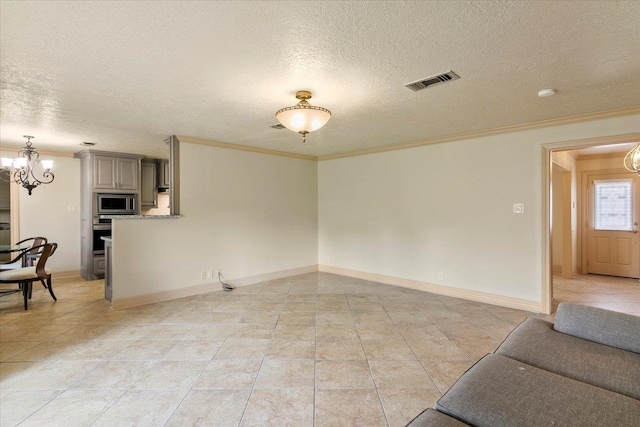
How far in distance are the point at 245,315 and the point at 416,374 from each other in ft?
7.21

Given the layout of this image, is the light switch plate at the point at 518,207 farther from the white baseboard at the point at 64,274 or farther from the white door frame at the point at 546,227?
the white baseboard at the point at 64,274

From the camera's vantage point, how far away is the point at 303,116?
2832mm

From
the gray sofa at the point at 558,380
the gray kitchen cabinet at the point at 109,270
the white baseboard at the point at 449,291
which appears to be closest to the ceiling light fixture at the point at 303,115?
the gray sofa at the point at 558,380

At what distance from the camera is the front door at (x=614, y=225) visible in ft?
19.7

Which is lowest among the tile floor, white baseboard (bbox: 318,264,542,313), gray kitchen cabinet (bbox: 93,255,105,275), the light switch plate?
the tile floor

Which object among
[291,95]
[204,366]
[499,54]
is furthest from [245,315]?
[499,54]

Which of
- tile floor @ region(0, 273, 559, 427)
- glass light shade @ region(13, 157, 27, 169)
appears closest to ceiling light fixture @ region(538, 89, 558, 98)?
tile floor @ region(0, 273, 559, 427)

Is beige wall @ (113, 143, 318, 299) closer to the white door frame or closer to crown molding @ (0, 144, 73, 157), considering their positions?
crown molding @ (0, 144, 73, 157)

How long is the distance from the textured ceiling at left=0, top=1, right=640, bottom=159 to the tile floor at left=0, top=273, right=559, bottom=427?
2412 mm

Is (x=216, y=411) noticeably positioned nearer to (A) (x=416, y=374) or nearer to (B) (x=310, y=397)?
(B) (x=310, y=397)

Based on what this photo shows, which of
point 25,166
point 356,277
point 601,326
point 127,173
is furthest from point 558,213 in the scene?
point 25,166

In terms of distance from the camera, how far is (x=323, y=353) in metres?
2.87

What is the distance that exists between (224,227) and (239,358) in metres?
2.75

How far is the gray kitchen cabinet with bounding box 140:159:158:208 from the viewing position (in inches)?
254
